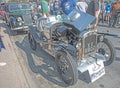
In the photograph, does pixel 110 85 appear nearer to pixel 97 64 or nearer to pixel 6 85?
pixel 97 64

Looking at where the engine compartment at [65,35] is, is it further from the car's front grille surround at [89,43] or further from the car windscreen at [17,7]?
the car windscreen at [17,7]

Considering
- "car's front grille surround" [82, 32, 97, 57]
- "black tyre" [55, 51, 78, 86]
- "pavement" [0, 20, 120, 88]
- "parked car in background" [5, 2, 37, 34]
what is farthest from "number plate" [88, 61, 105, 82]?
"parked car in background" [5, 2, 37, 34]

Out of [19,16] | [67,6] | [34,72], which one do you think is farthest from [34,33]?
[19,16]

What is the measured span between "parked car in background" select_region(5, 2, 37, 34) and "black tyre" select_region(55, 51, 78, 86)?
5.31 metres

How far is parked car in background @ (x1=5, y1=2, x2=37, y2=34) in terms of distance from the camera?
10.7 metres

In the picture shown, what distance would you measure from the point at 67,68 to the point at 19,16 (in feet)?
23.0

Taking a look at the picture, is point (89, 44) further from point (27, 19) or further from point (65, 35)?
point (27, 19)

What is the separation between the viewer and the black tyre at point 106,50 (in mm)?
5402

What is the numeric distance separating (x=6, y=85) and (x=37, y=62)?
1671mm

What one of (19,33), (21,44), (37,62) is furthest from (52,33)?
(19,33)

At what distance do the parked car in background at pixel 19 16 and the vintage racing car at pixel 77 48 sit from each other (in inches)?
179

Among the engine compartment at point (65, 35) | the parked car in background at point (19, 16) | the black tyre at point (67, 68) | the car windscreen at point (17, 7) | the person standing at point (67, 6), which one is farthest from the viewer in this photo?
the car windscreen at point (17, 7)

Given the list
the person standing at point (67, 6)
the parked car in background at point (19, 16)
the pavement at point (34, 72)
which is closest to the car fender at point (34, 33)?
the pavement at point (34, 72)

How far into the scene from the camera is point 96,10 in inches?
343
